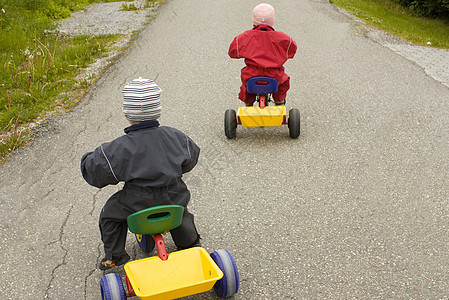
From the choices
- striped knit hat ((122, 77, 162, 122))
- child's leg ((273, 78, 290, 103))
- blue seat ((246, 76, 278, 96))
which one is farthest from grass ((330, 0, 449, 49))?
striped knit hat ((122, 77, 162, 122))

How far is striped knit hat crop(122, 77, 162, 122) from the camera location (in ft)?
9.82

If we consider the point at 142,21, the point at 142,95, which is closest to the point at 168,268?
the point at 142,95

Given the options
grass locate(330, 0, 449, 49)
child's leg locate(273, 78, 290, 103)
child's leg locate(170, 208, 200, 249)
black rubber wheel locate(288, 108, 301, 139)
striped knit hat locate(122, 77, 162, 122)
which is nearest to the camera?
striped knit hat locate(122, 77, 162, 122)

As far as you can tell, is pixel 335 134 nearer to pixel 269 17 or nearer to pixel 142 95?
pixel 269 17

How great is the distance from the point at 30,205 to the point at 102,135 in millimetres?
1486

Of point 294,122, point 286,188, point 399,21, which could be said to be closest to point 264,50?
point 294,122

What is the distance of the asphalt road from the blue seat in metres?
0.54

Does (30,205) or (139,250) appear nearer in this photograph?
(139,250)

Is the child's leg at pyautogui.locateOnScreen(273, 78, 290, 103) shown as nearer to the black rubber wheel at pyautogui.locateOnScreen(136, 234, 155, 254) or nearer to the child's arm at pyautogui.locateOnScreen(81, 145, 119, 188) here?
the black rubber wheel at pyautogui.locateOnScreen(136, 234, 155, 254)

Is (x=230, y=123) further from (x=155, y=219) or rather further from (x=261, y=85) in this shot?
(x=155, y=219)

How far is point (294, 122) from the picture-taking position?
534 centimetres

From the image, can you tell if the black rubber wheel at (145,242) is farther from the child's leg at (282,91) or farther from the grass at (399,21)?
the grass at (399,21)

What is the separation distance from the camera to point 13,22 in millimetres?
8992

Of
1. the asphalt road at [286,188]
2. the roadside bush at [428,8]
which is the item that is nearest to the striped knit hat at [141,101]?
the asphalt road at [286,188]
